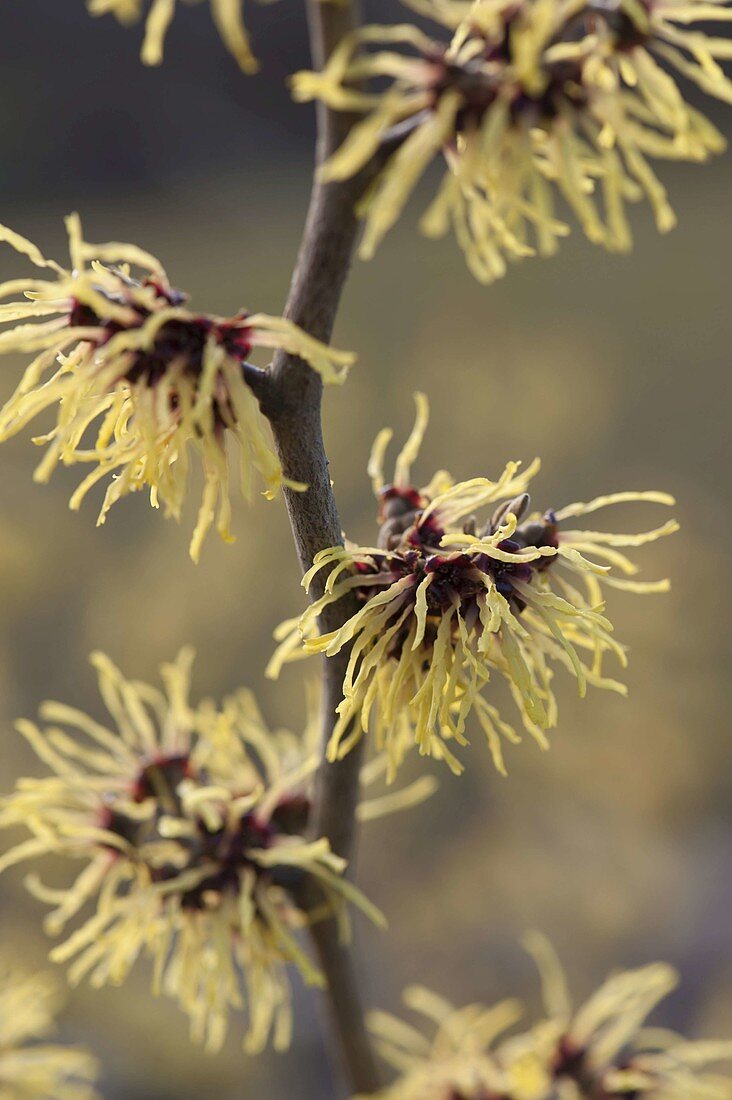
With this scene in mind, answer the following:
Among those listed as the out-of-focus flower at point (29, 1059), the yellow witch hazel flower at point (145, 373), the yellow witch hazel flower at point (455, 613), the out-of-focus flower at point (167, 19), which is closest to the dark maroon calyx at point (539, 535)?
the yellow witch hazel flower at point (455, 613)

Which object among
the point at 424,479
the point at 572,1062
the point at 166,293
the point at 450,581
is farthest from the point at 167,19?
the point at 424,479

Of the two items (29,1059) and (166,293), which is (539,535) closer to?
(166,293)

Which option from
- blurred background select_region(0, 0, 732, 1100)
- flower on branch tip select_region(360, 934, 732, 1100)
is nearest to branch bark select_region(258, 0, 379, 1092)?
flower on branch tip select_region(360, 934, 732, 1100)

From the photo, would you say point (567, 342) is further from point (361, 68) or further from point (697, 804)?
point (361, 68)

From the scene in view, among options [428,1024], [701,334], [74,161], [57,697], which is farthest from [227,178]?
[428,1024]

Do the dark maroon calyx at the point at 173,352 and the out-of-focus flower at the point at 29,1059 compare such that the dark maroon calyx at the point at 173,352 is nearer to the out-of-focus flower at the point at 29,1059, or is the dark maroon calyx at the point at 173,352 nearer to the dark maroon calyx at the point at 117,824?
the dark maroon calyx at the point at 117,824

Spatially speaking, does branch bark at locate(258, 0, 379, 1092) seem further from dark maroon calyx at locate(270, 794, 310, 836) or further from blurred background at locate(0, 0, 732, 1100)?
blurred background at locate(0, 0, 732, 1100)
